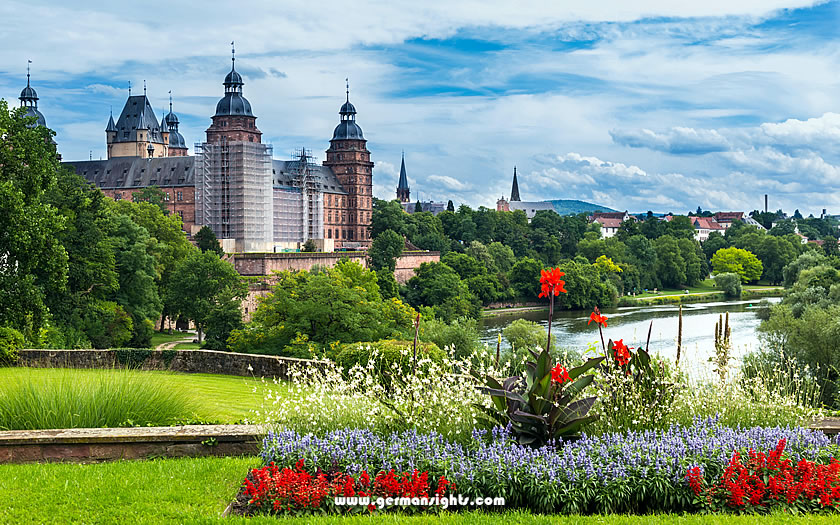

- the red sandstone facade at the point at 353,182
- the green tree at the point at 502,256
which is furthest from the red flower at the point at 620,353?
the red sandstone facade at the point at 353,182

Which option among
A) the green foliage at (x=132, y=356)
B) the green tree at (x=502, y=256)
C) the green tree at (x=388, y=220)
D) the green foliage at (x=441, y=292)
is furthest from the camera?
the green tree at (x=388, y=220)

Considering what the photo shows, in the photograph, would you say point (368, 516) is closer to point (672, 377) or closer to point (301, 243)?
point (672, 377)

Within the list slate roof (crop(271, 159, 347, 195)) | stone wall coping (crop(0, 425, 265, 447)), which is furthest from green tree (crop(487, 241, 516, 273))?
stone wall coping (crop(0, 425, 265, 447))

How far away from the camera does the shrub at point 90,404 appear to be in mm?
8154

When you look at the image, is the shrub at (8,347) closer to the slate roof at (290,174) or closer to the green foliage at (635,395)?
the green foliage at (635,395)

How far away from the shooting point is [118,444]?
7531mm

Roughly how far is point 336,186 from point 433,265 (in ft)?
102

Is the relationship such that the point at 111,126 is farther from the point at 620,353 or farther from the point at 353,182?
the point at 620,353

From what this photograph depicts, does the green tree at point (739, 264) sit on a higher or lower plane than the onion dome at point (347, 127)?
lower

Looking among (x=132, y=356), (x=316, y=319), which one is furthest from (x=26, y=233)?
(x=316, y=319)

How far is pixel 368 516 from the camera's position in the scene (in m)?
5.74

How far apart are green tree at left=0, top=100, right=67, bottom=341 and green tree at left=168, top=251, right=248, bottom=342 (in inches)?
892

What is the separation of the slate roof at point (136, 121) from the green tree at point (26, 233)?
302 ft

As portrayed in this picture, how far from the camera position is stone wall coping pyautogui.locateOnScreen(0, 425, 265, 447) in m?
7.48
